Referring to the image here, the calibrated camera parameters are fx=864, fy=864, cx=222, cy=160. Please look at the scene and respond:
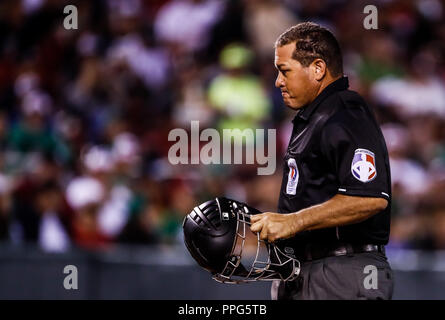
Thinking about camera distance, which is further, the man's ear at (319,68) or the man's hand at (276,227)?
the man's ear at (319,68)

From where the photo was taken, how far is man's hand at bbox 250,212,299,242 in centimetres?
364

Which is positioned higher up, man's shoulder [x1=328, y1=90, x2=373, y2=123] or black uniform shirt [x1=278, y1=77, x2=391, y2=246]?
man's shoulder [x1=328, y1=90, x2=373, y2=123]

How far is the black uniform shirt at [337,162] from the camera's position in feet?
12.0

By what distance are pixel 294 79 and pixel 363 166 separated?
1.85 feet

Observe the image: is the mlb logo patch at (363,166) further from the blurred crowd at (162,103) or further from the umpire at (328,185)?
the blurred crowd at (162,103)

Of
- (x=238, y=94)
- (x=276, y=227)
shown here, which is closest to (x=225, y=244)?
(x=276, y=227)

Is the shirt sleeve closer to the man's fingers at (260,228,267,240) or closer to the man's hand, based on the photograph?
the man's hand

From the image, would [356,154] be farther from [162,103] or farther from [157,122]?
[162,103]

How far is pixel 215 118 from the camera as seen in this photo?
9.58 m

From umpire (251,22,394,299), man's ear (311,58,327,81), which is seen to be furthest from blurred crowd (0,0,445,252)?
man's ear (311,58,327,81)

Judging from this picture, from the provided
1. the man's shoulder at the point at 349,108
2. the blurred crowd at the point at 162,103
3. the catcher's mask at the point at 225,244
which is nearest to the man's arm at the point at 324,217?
the catcher's mask at the point at 225,244

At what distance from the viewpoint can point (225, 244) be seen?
3840 mm

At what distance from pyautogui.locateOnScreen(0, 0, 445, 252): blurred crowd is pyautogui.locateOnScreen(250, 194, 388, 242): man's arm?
4.40m

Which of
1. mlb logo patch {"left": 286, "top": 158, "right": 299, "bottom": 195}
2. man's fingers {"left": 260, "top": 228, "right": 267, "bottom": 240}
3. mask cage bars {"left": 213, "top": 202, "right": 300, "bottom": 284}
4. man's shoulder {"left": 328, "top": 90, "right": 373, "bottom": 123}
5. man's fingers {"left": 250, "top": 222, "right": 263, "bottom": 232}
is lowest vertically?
mask cage bars {"left": 213, "top": 202, "right": 300, "bottom": 284}
